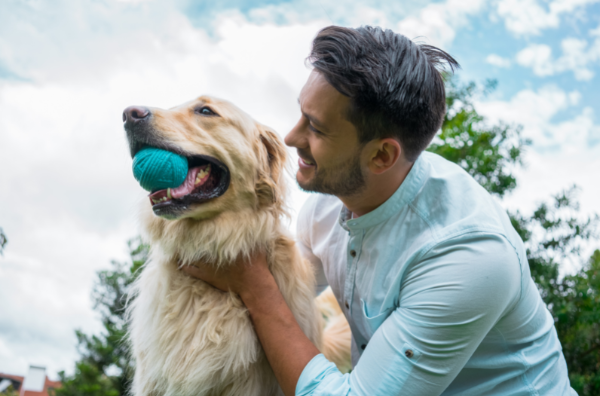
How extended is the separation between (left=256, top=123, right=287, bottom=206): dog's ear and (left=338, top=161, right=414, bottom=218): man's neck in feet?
1.40

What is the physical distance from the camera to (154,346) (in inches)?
79.7

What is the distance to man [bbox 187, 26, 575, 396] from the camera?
5.01 ft

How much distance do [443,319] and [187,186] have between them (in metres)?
1.15

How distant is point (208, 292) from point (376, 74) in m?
1.18

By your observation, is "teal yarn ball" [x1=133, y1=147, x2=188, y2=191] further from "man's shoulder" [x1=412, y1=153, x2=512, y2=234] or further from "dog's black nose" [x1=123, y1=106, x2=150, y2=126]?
"man's shoulder" [x1=412, y1=153, x2=512, y2=234]

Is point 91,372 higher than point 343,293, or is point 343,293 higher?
point 343,293

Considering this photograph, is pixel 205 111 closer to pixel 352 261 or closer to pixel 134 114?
pixel 134 114

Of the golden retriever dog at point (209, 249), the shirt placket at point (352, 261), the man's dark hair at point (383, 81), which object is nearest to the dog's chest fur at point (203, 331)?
the golden retriever dog at point (209, 249)

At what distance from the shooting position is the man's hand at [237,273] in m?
1.99

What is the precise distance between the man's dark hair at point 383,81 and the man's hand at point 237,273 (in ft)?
2.41

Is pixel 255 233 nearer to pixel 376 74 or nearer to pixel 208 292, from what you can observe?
pixel 208 292

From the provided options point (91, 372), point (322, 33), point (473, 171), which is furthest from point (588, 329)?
point (91, 372)

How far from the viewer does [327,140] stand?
178cm

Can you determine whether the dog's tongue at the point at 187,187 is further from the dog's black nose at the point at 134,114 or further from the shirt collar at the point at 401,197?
the shirt collar at the point at 401,197
